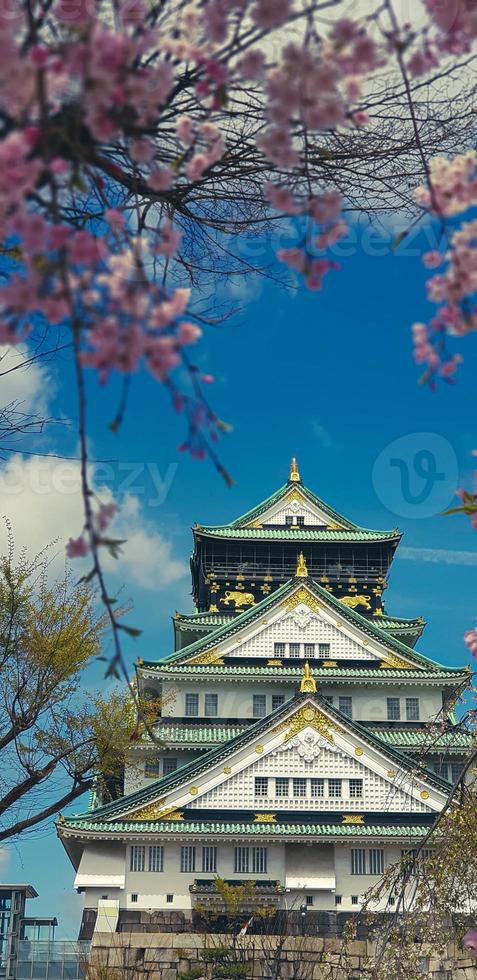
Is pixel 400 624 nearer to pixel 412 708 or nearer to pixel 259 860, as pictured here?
pixel 412 708

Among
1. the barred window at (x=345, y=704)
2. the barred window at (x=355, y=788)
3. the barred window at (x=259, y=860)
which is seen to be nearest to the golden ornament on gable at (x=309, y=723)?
the barred window at (x=355, y=788)

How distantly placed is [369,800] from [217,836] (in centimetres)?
472

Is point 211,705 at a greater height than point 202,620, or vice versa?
point 202,620

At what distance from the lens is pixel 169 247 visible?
4723 mm

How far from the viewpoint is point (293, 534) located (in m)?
43.8

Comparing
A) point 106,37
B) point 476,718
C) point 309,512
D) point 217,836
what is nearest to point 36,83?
point 106,37

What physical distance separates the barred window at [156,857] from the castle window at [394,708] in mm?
9911

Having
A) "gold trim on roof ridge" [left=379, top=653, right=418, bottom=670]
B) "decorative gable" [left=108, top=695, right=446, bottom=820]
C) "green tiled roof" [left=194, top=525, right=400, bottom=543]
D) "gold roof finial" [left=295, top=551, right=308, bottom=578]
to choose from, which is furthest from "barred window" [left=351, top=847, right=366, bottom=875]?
"green tiled roof" [left=194, top=525, right=400, bottom=543]

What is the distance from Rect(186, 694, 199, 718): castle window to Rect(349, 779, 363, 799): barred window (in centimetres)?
677

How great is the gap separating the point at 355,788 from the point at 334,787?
0.63 meters

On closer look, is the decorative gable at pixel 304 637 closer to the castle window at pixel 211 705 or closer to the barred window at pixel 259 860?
the castle window at pixel 211 705

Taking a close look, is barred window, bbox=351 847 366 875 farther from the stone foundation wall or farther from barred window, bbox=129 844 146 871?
barred window, bbox=129 844 146 871

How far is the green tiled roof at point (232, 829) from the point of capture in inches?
1238

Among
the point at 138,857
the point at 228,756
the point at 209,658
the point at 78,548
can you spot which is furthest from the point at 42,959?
the point at 78,548
